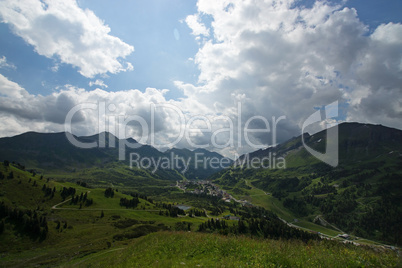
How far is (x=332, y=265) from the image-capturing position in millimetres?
9211

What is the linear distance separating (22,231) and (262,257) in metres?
96.8

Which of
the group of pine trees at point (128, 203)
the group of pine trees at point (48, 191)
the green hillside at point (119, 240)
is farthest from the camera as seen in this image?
the group of pine trees at point (128, 203)

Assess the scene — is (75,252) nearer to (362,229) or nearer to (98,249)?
(98,249)

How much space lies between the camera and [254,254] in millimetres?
11953

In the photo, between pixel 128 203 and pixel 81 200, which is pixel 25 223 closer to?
pixel 81 200

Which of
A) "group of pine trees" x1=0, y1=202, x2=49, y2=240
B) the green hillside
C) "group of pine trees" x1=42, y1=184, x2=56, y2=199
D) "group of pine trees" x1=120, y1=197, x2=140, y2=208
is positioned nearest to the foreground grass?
the green hillside

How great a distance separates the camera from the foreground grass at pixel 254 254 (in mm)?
9750

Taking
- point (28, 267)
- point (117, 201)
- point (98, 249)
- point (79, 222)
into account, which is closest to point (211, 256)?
point (98, 249)

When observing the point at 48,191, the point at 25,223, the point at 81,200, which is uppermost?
the point at 25,223

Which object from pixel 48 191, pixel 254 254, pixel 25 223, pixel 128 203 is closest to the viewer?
pixel 254 254

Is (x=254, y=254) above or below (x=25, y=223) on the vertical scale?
above

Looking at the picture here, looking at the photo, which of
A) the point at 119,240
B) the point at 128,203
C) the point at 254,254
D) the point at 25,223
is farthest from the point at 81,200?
the point at 254,254

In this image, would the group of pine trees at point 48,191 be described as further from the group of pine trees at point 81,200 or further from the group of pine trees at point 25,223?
the group of pine trees at point 25,223

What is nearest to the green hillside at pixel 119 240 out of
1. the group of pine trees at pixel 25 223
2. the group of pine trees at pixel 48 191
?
the group of pine trees at pixel 48 191
